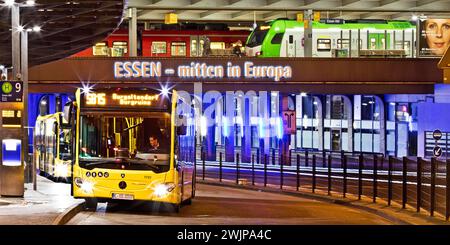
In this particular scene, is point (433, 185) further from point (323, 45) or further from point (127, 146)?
point (323, 45)

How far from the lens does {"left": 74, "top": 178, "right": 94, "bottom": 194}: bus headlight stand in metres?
20.1

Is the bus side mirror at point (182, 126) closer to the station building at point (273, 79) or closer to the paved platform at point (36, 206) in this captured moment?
the paved platform at point (36, 206)

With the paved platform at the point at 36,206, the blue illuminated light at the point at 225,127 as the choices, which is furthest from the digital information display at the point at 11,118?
the blue illuminated light at the point at 225,127

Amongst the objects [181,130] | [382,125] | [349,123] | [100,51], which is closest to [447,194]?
[181,130]

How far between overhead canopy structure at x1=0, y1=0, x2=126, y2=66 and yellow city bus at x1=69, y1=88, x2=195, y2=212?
5.13 metres

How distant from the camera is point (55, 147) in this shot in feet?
111

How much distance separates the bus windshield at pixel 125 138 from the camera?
19.9m

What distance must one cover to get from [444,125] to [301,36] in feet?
32.0

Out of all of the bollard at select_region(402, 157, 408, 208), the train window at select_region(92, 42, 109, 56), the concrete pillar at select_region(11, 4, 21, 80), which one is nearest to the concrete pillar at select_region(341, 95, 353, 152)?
the train window at select_region(92, 42, 109, 56)

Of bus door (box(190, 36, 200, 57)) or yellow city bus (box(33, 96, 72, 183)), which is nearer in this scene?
yellow city bus (box(33, 96, 72, 183))

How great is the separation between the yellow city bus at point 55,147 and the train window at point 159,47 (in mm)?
19316

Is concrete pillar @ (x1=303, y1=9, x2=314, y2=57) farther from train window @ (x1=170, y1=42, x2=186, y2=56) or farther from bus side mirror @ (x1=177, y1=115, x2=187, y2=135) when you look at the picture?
bus side mirror @ (x1=177, y1=115, x2=187, y2=135)
